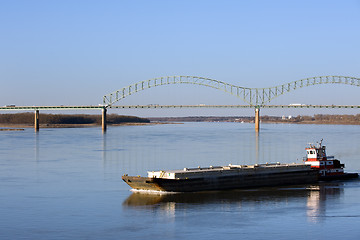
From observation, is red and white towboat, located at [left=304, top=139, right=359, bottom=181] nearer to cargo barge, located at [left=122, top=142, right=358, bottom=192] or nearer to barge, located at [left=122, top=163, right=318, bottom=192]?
cargo barge, located at [left=122, top=142, right=358, bottom=192]

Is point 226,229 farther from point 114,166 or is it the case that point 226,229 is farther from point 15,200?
point 114,166

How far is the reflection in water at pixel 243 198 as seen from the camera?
43228 millimetres

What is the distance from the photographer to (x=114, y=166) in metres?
71.0

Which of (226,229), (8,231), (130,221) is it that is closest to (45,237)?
(8,231)

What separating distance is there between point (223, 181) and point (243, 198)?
4987mm

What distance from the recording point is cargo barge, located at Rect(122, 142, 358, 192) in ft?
161

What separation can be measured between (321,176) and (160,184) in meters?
19.9

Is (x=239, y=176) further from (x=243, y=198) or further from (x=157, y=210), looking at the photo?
(x=157, y=210)

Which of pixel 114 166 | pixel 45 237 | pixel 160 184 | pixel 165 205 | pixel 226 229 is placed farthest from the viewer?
pixel 114 166

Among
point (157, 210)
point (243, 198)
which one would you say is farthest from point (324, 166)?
point (157, 210)

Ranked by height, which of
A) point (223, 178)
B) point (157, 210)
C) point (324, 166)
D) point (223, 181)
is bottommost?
point (157, 210)

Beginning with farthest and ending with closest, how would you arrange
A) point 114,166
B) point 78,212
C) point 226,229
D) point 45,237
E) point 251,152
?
point 251,152
point 114,166
point 78,212
point 226,229
point 45,237

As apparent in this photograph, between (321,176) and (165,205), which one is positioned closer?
(165,205)

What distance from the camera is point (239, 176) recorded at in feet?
176
